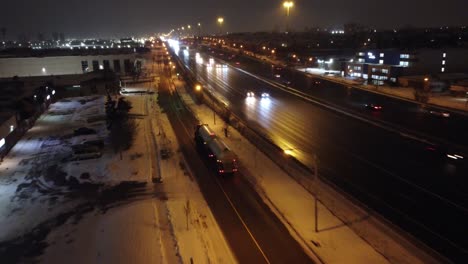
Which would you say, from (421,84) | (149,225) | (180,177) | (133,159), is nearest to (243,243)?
(149,225)

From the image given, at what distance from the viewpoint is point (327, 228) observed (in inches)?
775

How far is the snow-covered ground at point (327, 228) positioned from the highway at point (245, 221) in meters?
0.64

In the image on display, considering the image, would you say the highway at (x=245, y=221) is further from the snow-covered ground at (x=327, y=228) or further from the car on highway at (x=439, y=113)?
the car on highway at (x=439, y=113)

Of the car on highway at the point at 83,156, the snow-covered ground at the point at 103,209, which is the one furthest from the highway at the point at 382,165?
the car on highway at the point at 83,156

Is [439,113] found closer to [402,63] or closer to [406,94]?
[406,94]

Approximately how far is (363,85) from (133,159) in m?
49.5

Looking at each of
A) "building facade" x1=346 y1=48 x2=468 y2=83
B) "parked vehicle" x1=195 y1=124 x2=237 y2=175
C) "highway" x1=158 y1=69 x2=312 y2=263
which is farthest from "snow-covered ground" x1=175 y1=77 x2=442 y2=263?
"building facade" x1=346 y1=48 x2=468 y2=83

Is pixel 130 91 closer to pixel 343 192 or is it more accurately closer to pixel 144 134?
pixel 144 134

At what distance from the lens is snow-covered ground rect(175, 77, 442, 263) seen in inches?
676

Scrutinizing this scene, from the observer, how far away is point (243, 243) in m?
18.6

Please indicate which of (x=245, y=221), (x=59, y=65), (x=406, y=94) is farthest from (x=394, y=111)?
(x=59, y=65)

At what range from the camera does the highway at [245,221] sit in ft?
57.9

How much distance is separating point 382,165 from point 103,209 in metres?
20.1

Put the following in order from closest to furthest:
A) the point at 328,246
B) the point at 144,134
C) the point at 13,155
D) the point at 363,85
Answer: the point at 328,246 < the point at 13,155 < the point at 144,134 < the point at 363,85
